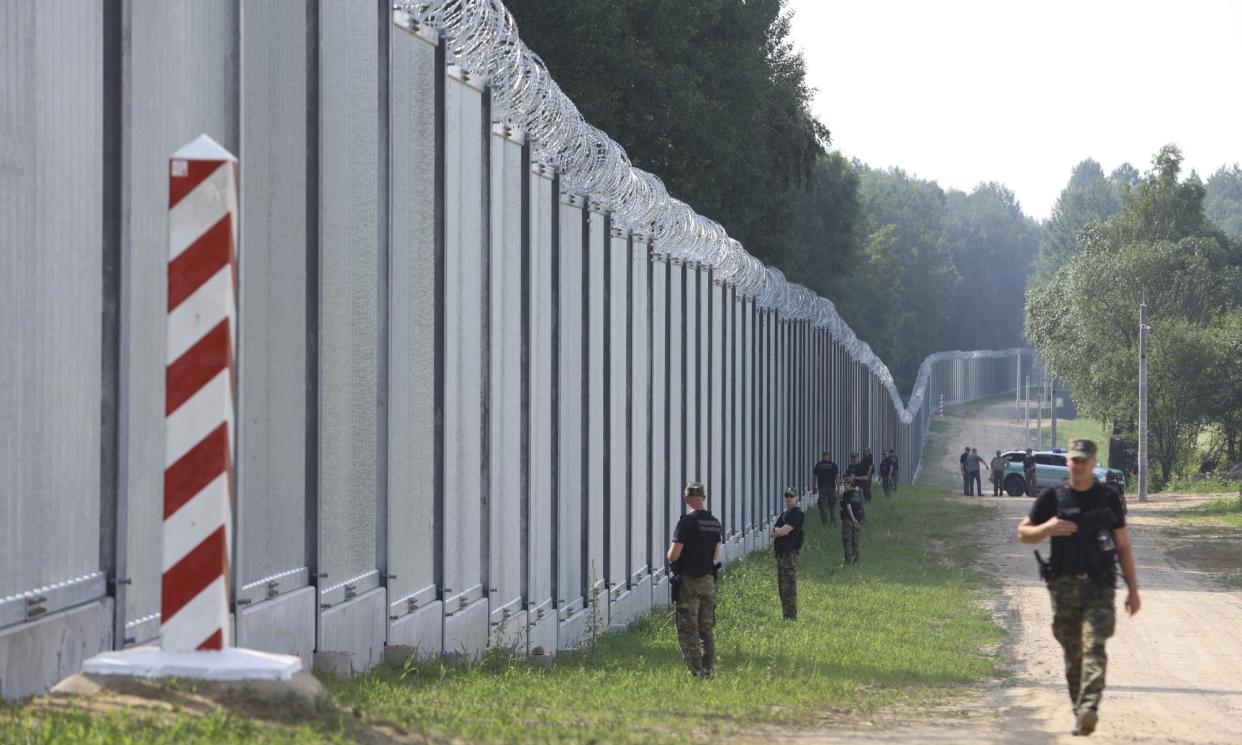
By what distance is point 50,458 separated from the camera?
7.73m

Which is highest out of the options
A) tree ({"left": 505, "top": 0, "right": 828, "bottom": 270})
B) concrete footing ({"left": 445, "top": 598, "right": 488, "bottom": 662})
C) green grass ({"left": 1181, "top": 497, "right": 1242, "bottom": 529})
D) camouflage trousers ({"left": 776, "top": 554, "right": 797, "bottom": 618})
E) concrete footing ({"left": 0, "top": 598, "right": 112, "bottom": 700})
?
tree ({"left": 505, "top": 0, "right": 828, "bottom": 270})

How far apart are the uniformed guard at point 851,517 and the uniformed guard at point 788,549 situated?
26.6 feet

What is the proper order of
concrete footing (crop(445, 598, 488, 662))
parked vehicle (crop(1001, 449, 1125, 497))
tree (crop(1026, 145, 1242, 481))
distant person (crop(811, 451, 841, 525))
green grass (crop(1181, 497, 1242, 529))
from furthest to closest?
tree (crop(1026, 145, 1242, 481)) < parked vehicle (crop(1001, 449, 1125, 497)) < green grass (crop(1181, 497, 1242, 529)) < distant person (crop(811, 451, 841, 525)) < concrete footing (crop(445, 598, 488, 662))

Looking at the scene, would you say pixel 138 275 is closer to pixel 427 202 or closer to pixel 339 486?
pixel 339 486

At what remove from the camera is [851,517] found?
96.0ft

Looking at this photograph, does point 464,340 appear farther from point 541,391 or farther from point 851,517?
point 851,517

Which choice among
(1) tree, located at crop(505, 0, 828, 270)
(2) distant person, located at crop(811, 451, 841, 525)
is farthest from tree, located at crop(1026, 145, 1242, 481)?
(2) distant person, located at crop(811, 451, 841, 525)

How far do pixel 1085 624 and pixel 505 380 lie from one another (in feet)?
21.3

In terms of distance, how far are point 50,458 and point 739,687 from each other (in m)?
6.73

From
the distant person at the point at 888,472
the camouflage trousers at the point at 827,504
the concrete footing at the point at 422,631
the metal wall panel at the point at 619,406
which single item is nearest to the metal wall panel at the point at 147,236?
the concrete footing at the point at 422,631

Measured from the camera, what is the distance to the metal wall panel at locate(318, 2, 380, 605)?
35.9 feet

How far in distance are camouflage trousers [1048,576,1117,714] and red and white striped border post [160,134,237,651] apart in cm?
500

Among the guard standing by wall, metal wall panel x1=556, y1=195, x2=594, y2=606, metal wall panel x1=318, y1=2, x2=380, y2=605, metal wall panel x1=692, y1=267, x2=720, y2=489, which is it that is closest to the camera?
metal wall panel x1=318, y1=2, x2=380, y2=605

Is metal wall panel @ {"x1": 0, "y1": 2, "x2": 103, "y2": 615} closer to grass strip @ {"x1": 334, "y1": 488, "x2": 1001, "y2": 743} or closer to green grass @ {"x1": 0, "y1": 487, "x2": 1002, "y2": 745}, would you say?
green grass @ {"x1": 0, "y1": 487, "x2": 1002, "y2": 745}
